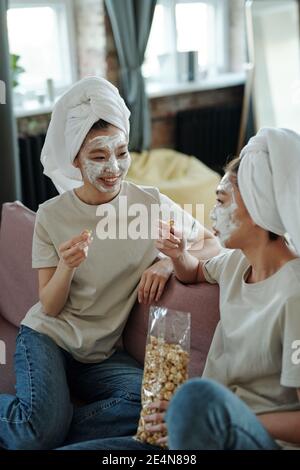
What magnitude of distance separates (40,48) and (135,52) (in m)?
0.84

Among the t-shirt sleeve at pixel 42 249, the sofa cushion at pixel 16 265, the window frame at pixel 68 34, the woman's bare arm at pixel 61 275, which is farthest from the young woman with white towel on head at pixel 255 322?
the window frame at pixel 68 34

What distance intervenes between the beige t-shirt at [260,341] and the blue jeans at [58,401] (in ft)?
0.88

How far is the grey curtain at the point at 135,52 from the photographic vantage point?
4.00m

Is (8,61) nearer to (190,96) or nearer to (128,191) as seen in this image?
(128,191)

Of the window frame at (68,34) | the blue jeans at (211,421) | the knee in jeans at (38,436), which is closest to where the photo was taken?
the blue jeans at (211,421)

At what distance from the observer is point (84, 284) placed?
1762mm

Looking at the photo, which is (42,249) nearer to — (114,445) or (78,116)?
(78,116)

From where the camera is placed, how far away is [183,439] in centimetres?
122

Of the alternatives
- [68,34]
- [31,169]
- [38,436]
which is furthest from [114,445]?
[68,34]

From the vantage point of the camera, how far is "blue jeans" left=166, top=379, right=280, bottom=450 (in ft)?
3.89

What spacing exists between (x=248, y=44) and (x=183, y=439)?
13.0ft

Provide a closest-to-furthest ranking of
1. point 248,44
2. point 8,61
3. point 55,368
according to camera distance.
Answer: point 55,368
point 8,61
point 248,44

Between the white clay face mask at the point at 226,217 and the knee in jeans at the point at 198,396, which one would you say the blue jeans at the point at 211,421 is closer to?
the knee in jeans at the point at 198,396
